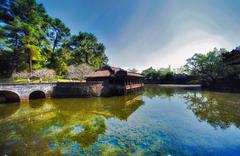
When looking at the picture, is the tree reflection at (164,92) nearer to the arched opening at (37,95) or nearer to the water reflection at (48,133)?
the water reflection at (48,133)

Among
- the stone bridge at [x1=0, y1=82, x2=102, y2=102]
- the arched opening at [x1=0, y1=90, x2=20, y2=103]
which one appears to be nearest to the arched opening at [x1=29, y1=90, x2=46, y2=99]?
the stone bridge at [x1=0, y1=82, x2=102, y2=102]

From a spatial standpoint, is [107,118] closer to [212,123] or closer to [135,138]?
[135,138]

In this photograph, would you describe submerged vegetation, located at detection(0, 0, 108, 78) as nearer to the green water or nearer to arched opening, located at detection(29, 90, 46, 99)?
arched opening, located at detection(29, 90, 46, 99)

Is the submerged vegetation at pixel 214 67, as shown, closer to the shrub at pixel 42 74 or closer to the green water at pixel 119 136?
the green water at pixel 119 136

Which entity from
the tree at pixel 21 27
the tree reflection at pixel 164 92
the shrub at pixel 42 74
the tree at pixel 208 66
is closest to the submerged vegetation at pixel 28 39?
the tree at pixel 21 27

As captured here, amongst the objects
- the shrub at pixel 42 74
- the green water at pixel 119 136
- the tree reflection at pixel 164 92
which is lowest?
the green water at pixel 119 136

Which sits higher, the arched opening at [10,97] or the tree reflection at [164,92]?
the arched opening at [10,97]

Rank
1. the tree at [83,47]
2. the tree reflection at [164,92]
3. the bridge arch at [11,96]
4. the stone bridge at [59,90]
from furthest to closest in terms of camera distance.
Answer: the tree at [83,47], the tree reflection at [164,92], the stone bridge at [59,90], the bridge arch at [11,96]

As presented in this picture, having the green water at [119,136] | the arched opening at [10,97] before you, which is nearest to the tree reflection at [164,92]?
the green water at [119,136]

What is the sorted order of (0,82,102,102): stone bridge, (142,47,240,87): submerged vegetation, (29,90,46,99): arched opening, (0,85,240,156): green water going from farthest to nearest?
(142,47,240,87): submerged vegetation → (29,90,46,99): arched opening → (0,82,102,102): stone bridge → (0,85,240,156): green water

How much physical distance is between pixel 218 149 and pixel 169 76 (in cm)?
5357

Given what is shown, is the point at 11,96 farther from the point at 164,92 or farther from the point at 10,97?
the point at 164,92

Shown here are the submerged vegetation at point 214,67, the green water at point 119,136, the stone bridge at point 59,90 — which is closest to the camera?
the green water at point 119,136

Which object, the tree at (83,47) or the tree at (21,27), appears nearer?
the tree at (21,27)
